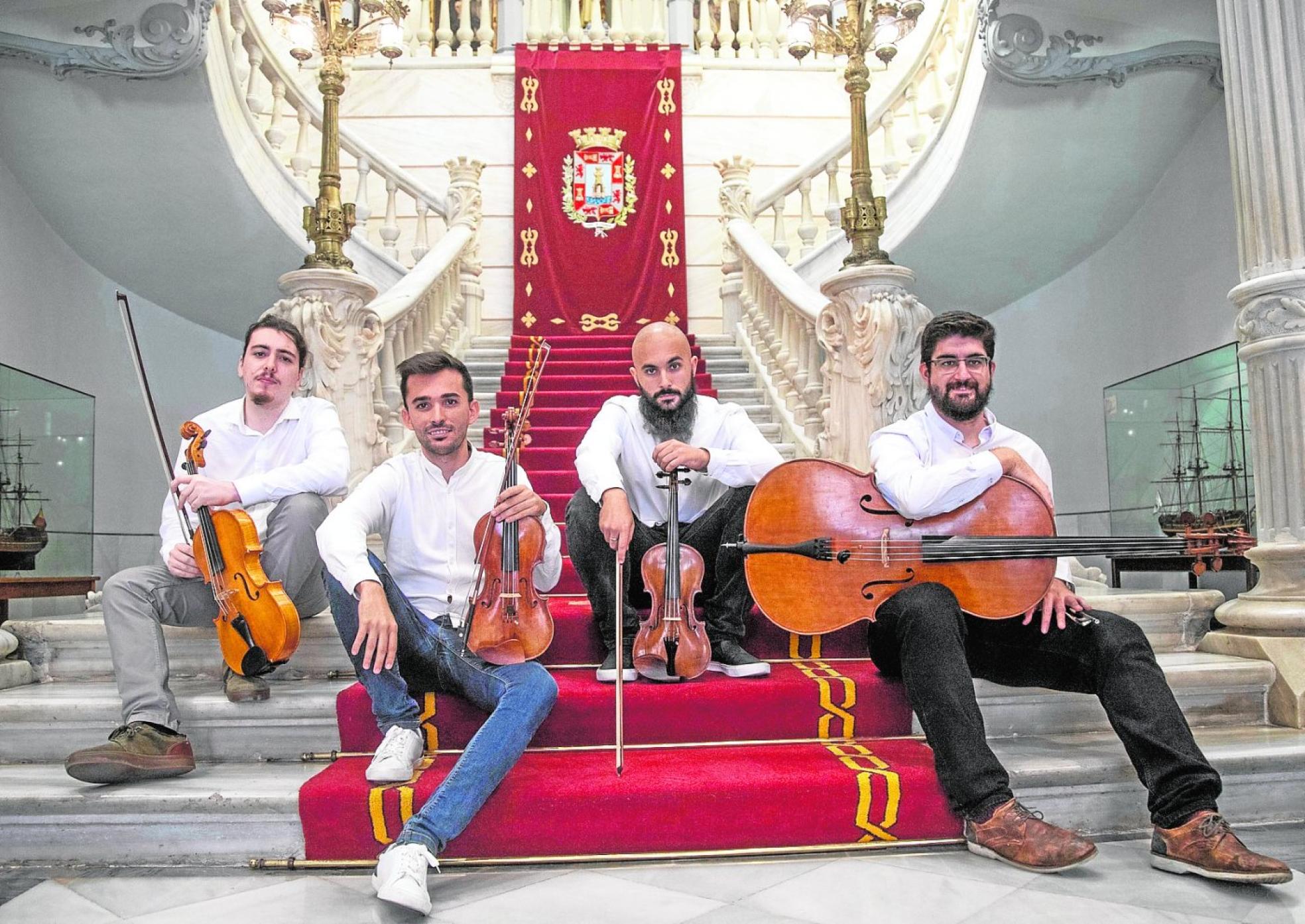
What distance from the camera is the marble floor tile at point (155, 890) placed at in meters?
→ 1.88

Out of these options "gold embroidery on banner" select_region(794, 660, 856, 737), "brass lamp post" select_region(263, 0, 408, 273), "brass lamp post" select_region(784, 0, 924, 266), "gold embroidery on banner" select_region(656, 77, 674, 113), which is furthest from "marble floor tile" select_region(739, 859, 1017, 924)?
"gold embroidery on banner" select_region(656, 77, 674, 113)

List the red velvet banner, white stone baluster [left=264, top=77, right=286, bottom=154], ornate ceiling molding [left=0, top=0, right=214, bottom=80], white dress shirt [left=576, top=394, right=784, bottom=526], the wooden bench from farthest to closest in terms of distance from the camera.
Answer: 1. the red velvet banner
2. white stone baluster [left=264, top=77, right=286, bottom=154]
3. ornate ceiling molding [left=0, top=0, right=214, bottom=80]
4. the wooden bench
5. white dress shirt [left=576, top=394, right=784, bottom=526]

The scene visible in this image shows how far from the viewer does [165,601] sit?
2471mm

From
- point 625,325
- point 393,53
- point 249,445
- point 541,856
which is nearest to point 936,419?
point 541,856

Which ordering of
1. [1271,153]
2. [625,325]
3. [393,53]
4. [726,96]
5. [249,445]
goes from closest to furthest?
[249,445] → [1271,153] → [393,53] → [625,325] → [726,96]

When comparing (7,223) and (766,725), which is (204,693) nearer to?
(766,725)

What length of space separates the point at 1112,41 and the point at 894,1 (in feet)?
4.16

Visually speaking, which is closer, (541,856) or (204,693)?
(541,856)

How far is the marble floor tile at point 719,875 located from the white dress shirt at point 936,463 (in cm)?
76

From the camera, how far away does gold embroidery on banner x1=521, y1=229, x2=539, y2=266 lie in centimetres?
772

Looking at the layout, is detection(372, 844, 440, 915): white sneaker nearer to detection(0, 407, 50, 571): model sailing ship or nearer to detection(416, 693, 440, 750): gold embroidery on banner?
detection(416, 693, 440, 750): gold embroidery on banner

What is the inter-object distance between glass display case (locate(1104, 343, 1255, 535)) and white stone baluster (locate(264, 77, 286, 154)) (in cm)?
473

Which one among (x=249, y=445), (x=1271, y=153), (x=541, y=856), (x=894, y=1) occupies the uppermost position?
(x=894, y=1)

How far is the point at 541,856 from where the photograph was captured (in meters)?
2.05
